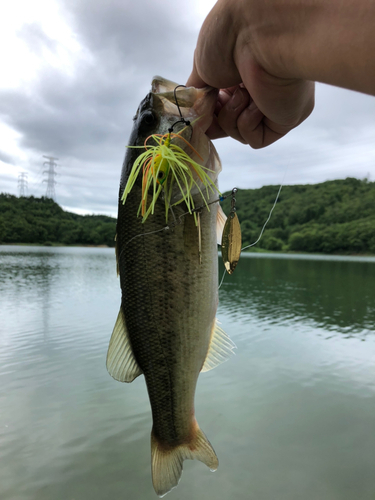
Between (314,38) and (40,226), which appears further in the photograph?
(40,226)

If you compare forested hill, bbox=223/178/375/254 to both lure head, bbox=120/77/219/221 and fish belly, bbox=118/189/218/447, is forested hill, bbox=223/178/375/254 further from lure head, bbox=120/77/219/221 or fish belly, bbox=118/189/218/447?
fish belly, bbox=118/189/218/447

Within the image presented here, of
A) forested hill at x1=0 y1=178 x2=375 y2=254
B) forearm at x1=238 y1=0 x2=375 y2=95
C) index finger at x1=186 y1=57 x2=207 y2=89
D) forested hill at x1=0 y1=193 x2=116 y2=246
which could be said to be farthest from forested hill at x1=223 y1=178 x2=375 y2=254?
forearm at x1=238 y1=0 x2=375 y2=95

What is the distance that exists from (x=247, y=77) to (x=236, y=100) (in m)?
0.62

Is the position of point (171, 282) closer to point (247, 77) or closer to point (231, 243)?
point (231, 243)

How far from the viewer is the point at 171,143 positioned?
179 cm

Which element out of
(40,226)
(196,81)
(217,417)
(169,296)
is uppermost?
(40,226)

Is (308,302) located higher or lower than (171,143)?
lower

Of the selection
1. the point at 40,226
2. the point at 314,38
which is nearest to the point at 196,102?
the point at 314,38

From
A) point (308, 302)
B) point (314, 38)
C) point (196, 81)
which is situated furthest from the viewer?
point (308, 302)

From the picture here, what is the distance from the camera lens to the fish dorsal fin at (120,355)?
204 cm

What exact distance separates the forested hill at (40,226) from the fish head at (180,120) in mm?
71902

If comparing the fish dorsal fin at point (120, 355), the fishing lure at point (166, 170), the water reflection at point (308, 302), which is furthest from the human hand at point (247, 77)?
the water reflection at point (308, 302)

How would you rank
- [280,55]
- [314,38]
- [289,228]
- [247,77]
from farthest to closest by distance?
[289,228] → [247,77] → [280,55] → [314,38]

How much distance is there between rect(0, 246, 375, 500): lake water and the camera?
195 inches
